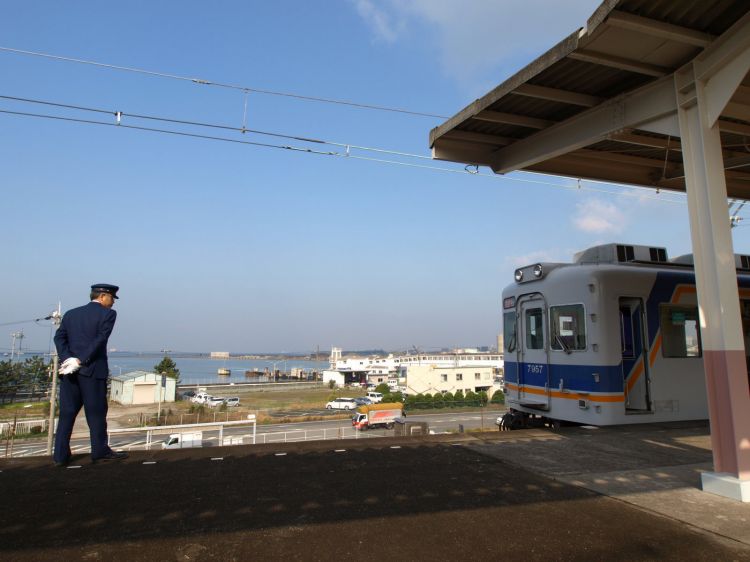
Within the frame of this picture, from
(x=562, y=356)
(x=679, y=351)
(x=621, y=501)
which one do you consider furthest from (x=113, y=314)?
(x=679, y=351)

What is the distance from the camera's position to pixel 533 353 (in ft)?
28.9

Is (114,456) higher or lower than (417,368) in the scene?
higher

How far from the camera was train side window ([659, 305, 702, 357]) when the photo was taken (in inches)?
317

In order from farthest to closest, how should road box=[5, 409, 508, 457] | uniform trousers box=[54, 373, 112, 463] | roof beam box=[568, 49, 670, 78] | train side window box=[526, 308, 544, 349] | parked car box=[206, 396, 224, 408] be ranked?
parked car box=[206, 396, 224, 408]
road box=[5, 409, 508, 457]
train side window box=[526, 308, 544, 349]
roof beam box=[568, 49, 670, 78]
uniform trousers box=[54, 373, 112, 463]

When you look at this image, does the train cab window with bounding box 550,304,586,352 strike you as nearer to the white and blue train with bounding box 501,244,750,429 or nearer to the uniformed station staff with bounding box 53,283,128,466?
the white and blue train with bounding box 501,244,750,429

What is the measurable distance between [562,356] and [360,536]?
6068 mm

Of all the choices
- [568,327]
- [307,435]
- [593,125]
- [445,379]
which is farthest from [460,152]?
[445,379]

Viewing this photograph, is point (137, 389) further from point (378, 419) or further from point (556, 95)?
point (556, 95)

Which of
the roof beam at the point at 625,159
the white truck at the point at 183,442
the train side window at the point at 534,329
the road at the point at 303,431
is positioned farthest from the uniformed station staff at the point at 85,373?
the road at the point at 303,431

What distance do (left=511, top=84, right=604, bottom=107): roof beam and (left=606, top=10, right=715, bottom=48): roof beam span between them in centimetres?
149

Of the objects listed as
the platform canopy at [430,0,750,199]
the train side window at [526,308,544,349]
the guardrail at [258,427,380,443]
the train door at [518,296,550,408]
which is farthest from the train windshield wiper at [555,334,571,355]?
the guardrail at [258,427,380,443]

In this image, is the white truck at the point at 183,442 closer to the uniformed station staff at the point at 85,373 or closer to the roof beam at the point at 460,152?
the uniformed station staff at the point at 85,373

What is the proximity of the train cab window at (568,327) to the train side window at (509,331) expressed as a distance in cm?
118

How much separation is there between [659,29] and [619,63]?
598 mm
